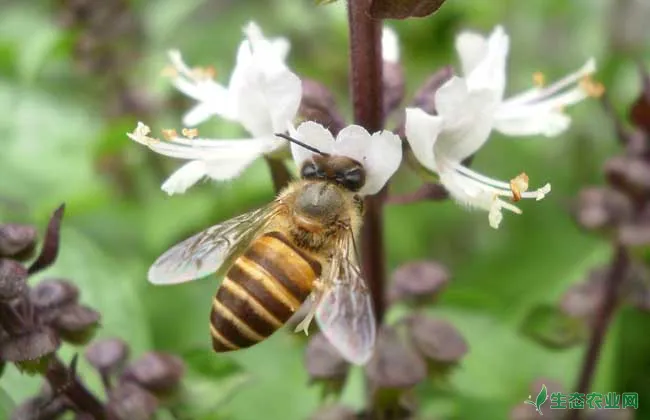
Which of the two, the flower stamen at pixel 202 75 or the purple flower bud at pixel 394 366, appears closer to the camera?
the purple flower bud at pixel 394 366

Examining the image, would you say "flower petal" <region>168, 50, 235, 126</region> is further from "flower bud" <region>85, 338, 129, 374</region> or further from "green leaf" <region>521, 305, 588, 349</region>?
"green leaf" <region>521, 305, 588, 349</region>

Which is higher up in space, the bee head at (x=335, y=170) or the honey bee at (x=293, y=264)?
the bee head at (x=335, y=170)

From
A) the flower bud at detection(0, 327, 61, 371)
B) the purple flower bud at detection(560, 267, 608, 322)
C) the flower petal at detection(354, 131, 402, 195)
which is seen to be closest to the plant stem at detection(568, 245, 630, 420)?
the purple flower bud at detection(560, 267, 608, 322)

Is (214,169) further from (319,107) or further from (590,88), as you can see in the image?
(590,88)

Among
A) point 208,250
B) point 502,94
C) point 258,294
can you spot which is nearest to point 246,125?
point 208,250

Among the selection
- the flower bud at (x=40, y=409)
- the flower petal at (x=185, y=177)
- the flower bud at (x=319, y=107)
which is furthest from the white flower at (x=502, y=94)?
the flower bud at (x=40, y=409)

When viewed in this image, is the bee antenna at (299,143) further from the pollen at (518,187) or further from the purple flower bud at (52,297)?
the purple flower bud at (52,297)

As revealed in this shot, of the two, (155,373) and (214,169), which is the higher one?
(214,169)
